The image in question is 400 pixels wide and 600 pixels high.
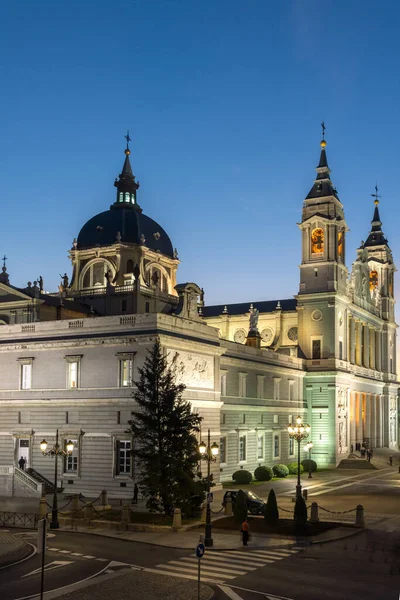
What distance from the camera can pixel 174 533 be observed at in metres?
37.0

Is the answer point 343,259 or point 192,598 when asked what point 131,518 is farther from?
point 343,259

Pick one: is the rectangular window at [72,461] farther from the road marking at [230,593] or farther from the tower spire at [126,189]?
the tower spire at [126,189]

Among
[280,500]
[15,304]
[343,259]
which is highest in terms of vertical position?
[343,259]

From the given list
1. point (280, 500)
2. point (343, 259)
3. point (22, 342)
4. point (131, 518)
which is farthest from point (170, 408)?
point (343, 259)

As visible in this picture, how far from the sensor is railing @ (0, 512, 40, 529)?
38.8 metres

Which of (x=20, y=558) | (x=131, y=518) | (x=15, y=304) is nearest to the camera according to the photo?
(x=20, y=558)

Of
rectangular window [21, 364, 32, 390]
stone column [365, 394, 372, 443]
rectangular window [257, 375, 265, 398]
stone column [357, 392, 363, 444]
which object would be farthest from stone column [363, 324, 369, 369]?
rectangular window [21, 364, 32, 390]

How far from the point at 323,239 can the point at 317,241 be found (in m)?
1.11

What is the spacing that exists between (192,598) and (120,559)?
23.5ft

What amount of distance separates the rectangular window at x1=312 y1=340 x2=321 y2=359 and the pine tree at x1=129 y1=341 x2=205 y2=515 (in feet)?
156

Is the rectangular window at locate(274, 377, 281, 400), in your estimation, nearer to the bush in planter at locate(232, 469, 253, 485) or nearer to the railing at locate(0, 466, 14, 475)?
the bush in planter at locate(232, 469, 253, 485)

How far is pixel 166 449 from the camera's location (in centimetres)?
4300

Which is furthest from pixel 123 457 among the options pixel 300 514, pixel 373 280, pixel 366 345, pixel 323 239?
pixel 373 280

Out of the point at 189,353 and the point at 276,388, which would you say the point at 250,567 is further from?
the point at 276,388
